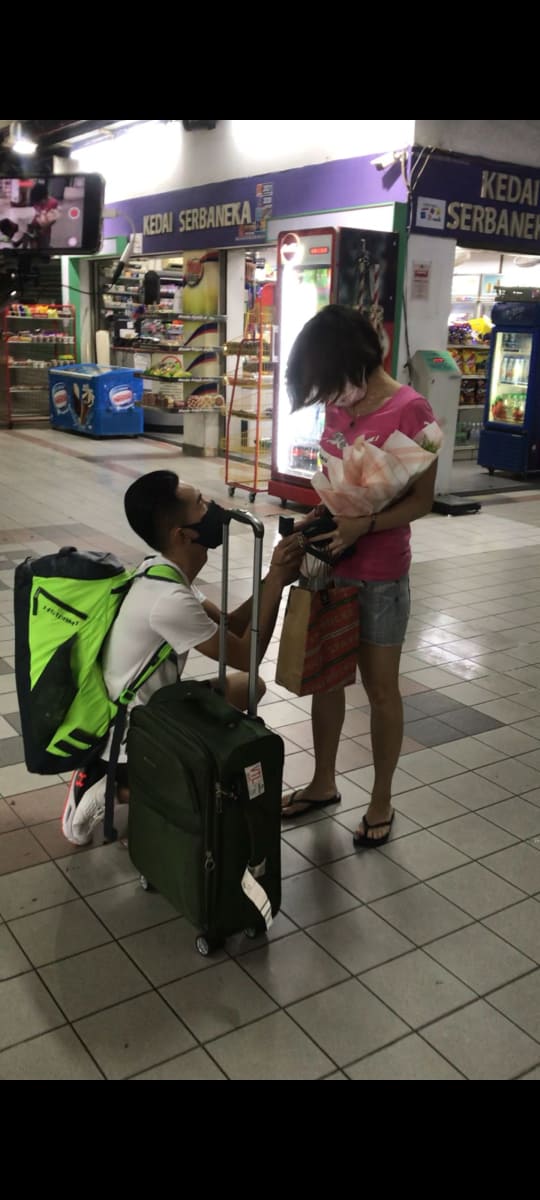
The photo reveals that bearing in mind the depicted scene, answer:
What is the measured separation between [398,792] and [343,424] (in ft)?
4.31

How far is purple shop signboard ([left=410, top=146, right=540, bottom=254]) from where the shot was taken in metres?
7.55

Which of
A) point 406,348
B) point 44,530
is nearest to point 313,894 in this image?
point 44,530

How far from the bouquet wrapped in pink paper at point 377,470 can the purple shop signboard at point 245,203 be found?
570 centimetres

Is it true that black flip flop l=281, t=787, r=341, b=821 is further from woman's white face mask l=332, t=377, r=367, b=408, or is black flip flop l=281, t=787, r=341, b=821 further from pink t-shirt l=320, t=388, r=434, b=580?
woman's white face mask l=332, t=377, r=367, b=408

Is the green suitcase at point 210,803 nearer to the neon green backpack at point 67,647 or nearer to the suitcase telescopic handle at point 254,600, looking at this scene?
the suitcase telescopic handle at point 254,600

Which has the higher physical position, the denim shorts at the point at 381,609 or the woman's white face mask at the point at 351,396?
the woman's white face mask at the point at 351,396

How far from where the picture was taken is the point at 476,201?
802 centimetres

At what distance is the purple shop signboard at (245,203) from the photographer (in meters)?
7.78

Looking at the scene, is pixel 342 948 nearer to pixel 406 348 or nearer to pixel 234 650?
pixel 234 650

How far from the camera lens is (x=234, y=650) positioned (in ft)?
8.51

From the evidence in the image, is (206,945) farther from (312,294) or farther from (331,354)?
(312,294)

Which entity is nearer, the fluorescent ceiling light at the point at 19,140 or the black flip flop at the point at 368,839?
the black flip flop at the point at 368,839

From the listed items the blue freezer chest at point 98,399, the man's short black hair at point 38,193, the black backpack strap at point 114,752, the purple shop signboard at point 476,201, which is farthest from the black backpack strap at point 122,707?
the blue freezer chest at point 98,399

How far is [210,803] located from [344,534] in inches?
32.4
